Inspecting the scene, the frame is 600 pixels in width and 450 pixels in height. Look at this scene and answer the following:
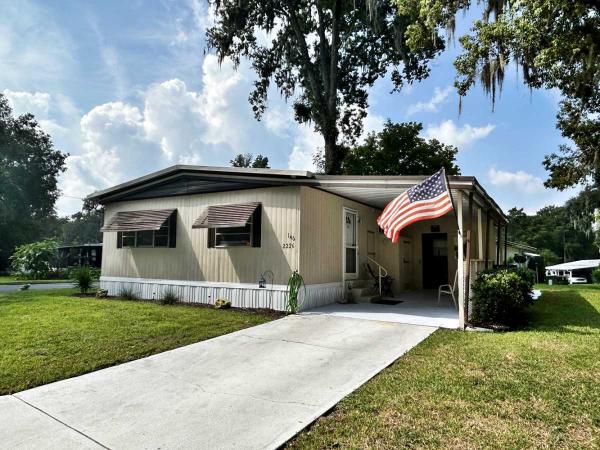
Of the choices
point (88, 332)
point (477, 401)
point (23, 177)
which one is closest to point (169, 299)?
point (88, 332)

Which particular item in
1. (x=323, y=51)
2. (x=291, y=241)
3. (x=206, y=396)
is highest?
(x=323, y=51)

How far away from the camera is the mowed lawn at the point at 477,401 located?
2.78 metres

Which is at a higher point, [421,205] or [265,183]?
[265,183]

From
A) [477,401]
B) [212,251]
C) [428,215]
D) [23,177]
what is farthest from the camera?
[23,177]

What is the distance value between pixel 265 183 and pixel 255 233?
3.62 ft

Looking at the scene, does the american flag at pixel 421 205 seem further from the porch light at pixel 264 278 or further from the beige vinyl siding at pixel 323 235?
the porch light at pixel 264 278

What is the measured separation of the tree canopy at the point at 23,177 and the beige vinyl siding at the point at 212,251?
23.9m

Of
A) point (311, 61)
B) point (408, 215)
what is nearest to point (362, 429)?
point (408, 215)

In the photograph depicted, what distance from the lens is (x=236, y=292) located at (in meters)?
8.59

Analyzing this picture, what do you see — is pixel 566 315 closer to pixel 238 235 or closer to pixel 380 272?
pixel 380 272

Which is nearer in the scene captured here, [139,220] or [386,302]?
[386,302]

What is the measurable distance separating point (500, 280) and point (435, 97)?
10913 mm

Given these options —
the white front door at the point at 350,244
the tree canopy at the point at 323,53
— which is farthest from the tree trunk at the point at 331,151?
the white front door at the point at 350,244

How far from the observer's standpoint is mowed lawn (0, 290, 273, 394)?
441 cm
